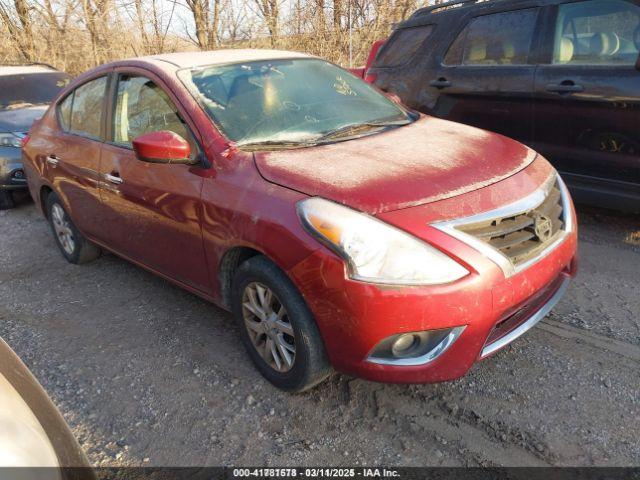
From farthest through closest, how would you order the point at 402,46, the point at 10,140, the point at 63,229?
the point at 10,140 < the point at 402,46 < the point at 63,229

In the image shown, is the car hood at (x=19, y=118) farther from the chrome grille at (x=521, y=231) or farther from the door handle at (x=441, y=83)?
the chrome grille at (x=521, y=231)

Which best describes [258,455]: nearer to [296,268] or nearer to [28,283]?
[296,268]

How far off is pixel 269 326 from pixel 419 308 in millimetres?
829

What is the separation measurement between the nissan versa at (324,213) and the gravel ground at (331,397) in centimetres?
27

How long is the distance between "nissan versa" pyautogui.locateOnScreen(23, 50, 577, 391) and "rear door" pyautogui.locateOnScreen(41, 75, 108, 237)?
0.05 metres

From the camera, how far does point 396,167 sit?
100 inches

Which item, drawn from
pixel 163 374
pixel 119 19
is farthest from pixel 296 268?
pixel 119 19

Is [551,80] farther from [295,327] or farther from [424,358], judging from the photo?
[295,327]

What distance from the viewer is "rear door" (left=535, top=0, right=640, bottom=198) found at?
385 centimetres

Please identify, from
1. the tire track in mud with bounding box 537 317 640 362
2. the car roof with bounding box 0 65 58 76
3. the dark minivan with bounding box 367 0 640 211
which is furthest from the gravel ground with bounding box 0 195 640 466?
the car roof with bounding box 0 65 58 76

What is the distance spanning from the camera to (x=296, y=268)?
2.32 meters

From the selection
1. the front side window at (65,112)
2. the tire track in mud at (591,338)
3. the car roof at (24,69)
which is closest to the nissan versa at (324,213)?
the tire track in mud at (591,338)

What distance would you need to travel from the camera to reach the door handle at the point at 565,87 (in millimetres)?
4047

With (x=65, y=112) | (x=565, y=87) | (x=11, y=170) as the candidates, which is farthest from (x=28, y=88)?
(x=565, y=87)
